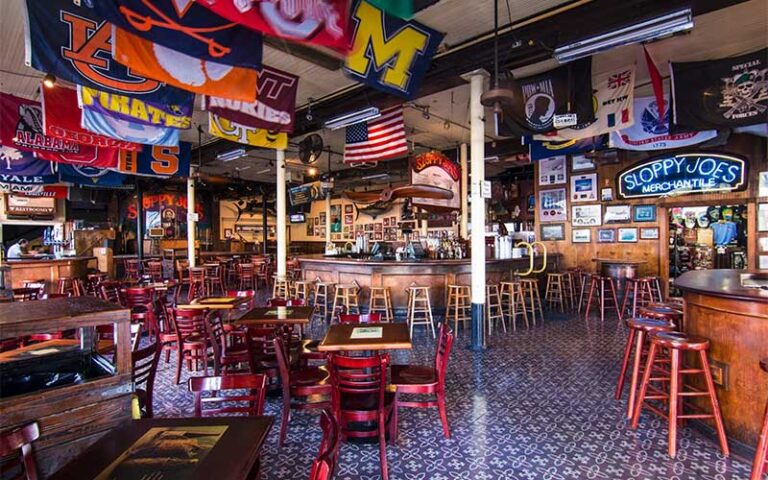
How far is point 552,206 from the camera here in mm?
9875

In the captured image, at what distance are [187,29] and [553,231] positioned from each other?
9256 mm

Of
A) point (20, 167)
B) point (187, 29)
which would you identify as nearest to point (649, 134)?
point (187, 29)

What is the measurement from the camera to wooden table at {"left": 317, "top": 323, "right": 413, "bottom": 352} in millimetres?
2857

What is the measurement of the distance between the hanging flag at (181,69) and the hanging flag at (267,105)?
916 mm

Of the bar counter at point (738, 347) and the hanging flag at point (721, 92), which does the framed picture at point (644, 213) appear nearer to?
the hanging flag at point (721, 92)

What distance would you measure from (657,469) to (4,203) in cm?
1783

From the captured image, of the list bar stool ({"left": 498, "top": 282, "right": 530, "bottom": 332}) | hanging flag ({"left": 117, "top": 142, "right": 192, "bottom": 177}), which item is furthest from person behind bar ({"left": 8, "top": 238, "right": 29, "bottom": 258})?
bar stool ({"left": 498, "top": 282, "right": 530, "bottom": 332})

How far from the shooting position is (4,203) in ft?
40.9

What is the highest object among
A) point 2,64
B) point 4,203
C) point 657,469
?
point 2,64

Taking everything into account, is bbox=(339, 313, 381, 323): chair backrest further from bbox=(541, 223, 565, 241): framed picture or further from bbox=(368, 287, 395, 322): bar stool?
bbox=(541, 223, 565, 241): framed picture

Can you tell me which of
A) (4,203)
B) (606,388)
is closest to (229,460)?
(606,388)

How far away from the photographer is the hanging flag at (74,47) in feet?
10.7

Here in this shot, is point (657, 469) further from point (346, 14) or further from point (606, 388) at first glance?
point (346, 14)

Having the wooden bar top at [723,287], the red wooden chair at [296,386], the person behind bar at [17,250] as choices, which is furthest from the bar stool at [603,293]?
the person behind bar at [17,250]
